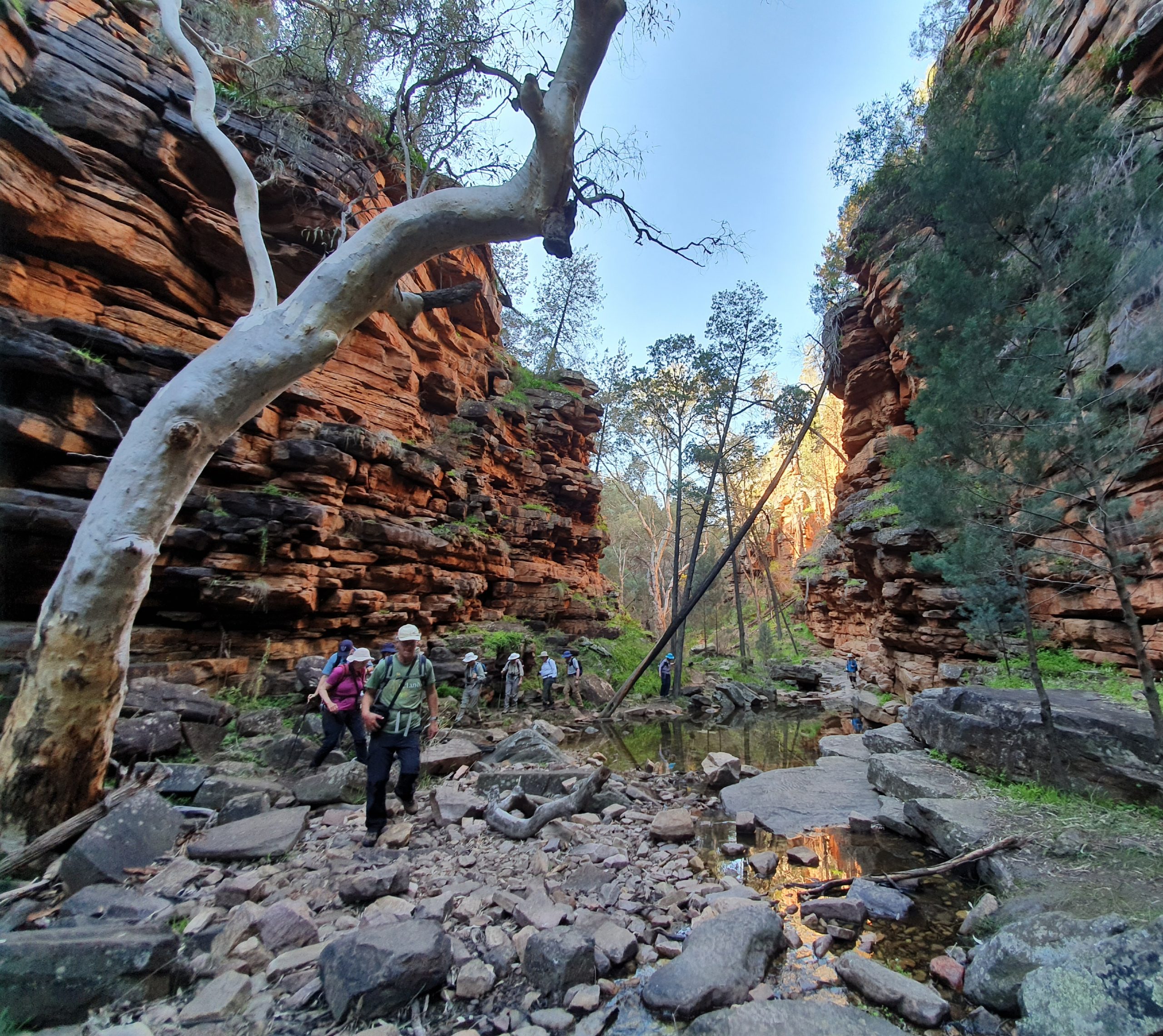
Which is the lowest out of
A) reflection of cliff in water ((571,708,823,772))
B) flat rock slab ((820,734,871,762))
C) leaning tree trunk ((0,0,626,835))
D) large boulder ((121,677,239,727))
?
reflection of cliff in water ((571,708,823,772))

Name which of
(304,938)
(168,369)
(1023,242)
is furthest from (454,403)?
(304,938)

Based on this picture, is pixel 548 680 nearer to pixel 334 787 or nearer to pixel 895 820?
pixel 334 787

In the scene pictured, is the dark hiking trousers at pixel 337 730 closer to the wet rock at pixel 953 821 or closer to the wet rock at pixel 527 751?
the wet rock at pixel 527 751

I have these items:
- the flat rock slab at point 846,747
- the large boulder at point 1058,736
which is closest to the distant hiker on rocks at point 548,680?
the flat rock slab at point 846,747

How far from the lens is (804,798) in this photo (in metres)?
6.29

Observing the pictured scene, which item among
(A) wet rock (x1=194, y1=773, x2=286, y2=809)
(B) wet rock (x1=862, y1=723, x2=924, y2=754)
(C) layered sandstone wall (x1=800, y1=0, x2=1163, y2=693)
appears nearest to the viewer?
(A) wet rock (x1=194, y1=773, x2=286, y2=809)

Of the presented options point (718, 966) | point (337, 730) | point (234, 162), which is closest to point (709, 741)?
point (337, 730)

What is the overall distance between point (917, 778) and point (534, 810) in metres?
4.40

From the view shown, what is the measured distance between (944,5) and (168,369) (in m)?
26.4

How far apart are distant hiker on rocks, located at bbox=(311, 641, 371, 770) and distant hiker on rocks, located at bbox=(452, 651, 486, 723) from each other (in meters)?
5.34

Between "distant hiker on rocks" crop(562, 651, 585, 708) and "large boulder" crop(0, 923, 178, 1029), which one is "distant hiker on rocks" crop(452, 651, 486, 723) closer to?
"distant hiker on rocks" crop(562, 651, 585, 708)

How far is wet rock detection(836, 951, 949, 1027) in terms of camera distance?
248 cm

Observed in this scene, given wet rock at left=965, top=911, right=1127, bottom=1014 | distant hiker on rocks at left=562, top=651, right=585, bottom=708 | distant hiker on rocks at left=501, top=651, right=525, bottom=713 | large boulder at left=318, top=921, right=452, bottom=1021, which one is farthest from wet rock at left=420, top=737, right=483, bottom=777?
distant hiker on rocks at left=562, top=651, right=585, bottom=708

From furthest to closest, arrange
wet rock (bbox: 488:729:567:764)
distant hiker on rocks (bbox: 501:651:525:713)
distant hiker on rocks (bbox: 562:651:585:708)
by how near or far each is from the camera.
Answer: distant hiker on rocks (bbox: 562:651:585:708) → distant hiker on rocks (bbox: 501:651:525:713) → wet rock (bbox: 488:729:567:764)
